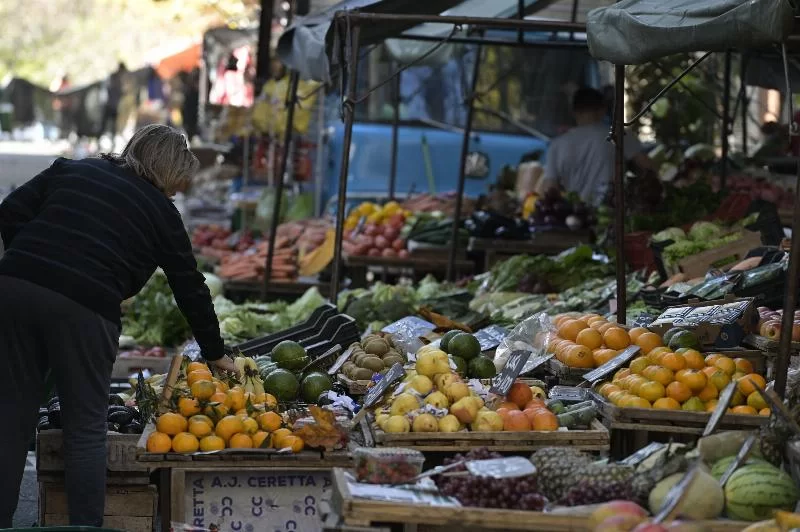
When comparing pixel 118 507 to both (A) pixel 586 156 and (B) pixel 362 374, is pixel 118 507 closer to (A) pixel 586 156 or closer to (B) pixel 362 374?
(B) pixel 362 374

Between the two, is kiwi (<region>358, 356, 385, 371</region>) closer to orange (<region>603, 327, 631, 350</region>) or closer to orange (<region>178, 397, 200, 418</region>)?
orange (<region>603, 327, 631, 350</region>)

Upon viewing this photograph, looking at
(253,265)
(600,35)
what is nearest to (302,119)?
(253,265)

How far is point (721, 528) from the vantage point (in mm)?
4078

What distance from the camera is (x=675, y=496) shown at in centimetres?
395

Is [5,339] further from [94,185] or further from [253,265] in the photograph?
[253,265]

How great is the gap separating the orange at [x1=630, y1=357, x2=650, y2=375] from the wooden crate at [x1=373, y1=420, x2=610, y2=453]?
0.60m

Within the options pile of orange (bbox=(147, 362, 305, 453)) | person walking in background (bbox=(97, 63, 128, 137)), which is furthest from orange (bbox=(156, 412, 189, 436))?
person walking in background (bbox=(97, 63, 128, 137))

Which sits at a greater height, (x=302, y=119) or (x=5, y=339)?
(x=302, y=119)

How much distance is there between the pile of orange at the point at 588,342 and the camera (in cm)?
605

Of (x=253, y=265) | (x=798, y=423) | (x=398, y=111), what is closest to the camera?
(x=798, y=423)

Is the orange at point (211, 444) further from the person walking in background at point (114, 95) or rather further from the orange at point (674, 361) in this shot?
the person walking in background at point (114, 95)

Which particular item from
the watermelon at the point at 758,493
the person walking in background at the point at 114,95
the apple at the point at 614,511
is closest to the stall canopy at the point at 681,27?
the watermelon at the point at 758,493

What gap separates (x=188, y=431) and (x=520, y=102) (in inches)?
389

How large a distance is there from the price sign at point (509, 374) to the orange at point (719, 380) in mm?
770
